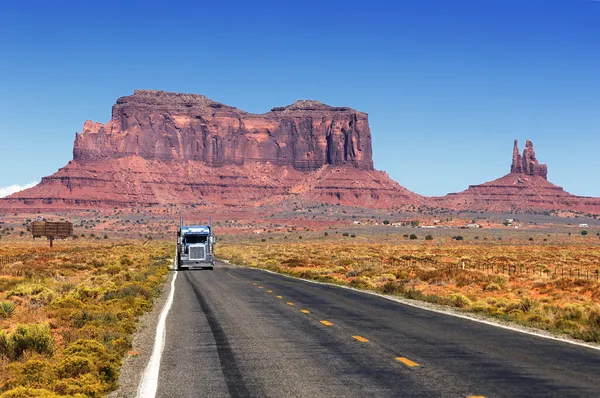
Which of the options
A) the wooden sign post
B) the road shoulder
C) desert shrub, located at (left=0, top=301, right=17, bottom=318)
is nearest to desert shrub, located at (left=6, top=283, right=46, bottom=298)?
desert shrub, located at (left=0, top=301, right=17, bottom=318)

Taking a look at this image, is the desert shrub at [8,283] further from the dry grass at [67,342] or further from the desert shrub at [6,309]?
the desert shrub at [6,309]

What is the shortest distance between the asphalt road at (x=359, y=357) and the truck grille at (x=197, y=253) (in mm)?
28983

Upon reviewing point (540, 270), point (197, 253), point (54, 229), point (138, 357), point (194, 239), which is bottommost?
point (540, 270)

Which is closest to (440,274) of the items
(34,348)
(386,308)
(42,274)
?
(386,308)

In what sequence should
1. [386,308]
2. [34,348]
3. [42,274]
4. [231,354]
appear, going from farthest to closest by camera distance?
1. [42,274]
2. [386,308]
3. [34,348]
4. [231,354]

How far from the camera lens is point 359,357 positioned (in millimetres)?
12211

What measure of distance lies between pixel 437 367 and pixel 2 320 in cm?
1354

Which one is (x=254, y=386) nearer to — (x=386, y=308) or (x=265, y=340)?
(x=265, y=340)

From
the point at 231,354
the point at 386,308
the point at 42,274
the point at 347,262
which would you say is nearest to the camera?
the point at 231,354

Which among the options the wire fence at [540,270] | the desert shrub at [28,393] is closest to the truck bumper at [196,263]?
the wire fence at [540,270]

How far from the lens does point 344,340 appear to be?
14344 mm

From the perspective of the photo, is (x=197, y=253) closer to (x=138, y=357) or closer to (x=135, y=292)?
(x=135, y=292)

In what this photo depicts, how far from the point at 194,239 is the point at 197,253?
3.67 ft

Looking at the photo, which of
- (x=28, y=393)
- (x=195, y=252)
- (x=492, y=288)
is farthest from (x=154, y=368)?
(x=195, y=252)
